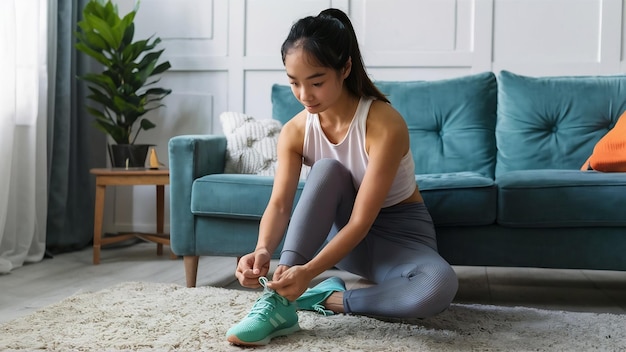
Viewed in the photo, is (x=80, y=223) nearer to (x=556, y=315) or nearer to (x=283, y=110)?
(x=283, y=110)

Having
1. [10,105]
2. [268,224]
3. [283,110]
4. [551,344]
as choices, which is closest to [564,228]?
[551,344]

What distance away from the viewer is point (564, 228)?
2.12 meters

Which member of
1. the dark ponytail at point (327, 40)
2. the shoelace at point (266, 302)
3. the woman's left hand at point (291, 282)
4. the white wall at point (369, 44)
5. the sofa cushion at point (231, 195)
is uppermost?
the white wall at point (369, 44)

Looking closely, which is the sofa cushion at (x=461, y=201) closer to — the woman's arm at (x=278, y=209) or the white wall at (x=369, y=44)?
the woman's arm at (x=278, y=209)

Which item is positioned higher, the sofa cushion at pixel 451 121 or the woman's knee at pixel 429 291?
the sofa cushion at pixel 451 121

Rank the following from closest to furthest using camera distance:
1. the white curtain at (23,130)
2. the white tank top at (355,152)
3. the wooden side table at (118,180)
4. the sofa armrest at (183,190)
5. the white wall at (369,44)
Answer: the white tank top at (355,152)
the sofa armrest at (183,190)
the white curtain at (23,130)
the wooden side table at (118,180)
the white wall at (369,44)

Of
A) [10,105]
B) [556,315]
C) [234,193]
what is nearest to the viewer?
[556,315]

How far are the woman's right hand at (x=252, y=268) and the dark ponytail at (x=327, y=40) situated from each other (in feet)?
1.48

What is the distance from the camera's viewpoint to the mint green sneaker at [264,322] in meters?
1.55

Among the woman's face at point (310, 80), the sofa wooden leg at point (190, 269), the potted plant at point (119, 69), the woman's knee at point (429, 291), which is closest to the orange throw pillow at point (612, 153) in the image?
the woman's knee at point (429, 291)

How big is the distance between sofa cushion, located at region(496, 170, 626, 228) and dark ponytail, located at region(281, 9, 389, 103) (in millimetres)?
692

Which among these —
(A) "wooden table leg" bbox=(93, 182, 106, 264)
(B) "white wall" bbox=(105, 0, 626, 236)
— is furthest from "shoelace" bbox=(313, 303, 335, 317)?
(B) "white wall" bbox=(105, 0, 626, 236)

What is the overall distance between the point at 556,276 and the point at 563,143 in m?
0.55

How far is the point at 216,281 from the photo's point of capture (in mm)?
2656
